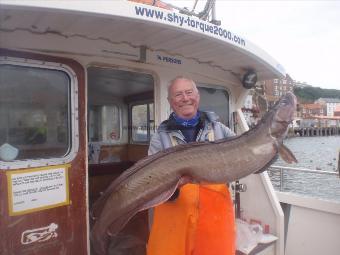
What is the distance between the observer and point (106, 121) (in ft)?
25.3

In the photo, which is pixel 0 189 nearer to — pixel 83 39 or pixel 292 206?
pixel 83 39

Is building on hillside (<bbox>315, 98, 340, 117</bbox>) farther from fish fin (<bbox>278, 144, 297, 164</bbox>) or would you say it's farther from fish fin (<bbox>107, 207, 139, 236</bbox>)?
fish fin (<bbox>107, 207, 139, 236</bbox>)

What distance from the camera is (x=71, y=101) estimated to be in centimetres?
388

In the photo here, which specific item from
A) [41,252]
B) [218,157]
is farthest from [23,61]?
[218,157]

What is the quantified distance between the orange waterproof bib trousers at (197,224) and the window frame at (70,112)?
129 cm

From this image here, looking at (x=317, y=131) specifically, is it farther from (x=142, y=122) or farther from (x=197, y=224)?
(x=197, y=224)

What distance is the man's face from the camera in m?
3.08

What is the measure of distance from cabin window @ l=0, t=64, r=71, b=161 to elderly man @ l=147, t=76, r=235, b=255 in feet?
4.00

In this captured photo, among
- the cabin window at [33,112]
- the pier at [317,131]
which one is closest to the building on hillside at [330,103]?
the pier at [317,131]

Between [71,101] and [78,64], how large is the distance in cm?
42

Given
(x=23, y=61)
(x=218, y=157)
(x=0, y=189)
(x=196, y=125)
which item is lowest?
(x=0, y=189)

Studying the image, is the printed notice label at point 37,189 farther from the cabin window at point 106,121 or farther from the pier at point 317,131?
the pier at point 317,131

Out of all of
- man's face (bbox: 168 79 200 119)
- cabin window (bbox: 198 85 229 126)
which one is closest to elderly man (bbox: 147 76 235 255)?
man's face (bbox: 168 79 200 119)

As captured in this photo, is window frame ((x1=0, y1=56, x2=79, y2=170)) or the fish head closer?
the fish head
